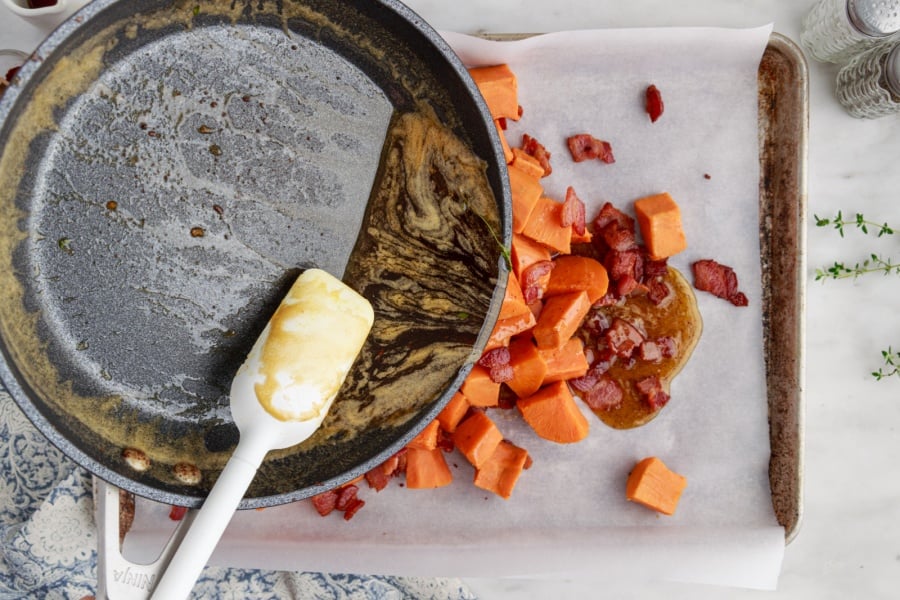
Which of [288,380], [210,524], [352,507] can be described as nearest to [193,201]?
[288,380]

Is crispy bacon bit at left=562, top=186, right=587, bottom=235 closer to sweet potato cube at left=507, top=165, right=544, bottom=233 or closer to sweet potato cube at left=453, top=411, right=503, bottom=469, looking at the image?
sweet potato cube at left=507, top=165, right=544, bottom=233

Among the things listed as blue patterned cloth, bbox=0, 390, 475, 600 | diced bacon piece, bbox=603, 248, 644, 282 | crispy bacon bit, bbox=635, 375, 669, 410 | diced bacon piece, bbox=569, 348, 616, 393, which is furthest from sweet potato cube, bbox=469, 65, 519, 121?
blue patterned cloth, bbox=0, 390, 475, 600

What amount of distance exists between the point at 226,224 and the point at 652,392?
131cm

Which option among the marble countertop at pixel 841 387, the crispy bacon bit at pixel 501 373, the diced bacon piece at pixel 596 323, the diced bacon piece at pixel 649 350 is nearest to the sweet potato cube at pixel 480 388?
the crispy bacon bit at pixel 501 373

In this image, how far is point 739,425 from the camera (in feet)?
7.61

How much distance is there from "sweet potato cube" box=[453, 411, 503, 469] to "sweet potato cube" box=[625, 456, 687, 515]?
422 millimetres

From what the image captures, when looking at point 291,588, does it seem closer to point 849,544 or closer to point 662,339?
point 662,339

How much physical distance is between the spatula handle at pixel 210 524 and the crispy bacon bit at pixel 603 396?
3.53 feet

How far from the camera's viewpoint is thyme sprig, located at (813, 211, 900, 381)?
2423 millimetres

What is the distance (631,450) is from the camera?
7.58ft

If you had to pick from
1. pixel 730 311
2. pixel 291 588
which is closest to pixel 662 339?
pixel 730 311

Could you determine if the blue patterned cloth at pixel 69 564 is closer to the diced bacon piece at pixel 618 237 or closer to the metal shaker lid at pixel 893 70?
the diced bacon piece at pixel 618 237

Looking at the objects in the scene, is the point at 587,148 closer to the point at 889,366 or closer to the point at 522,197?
the point at 522,197

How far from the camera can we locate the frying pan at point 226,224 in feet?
5.82
